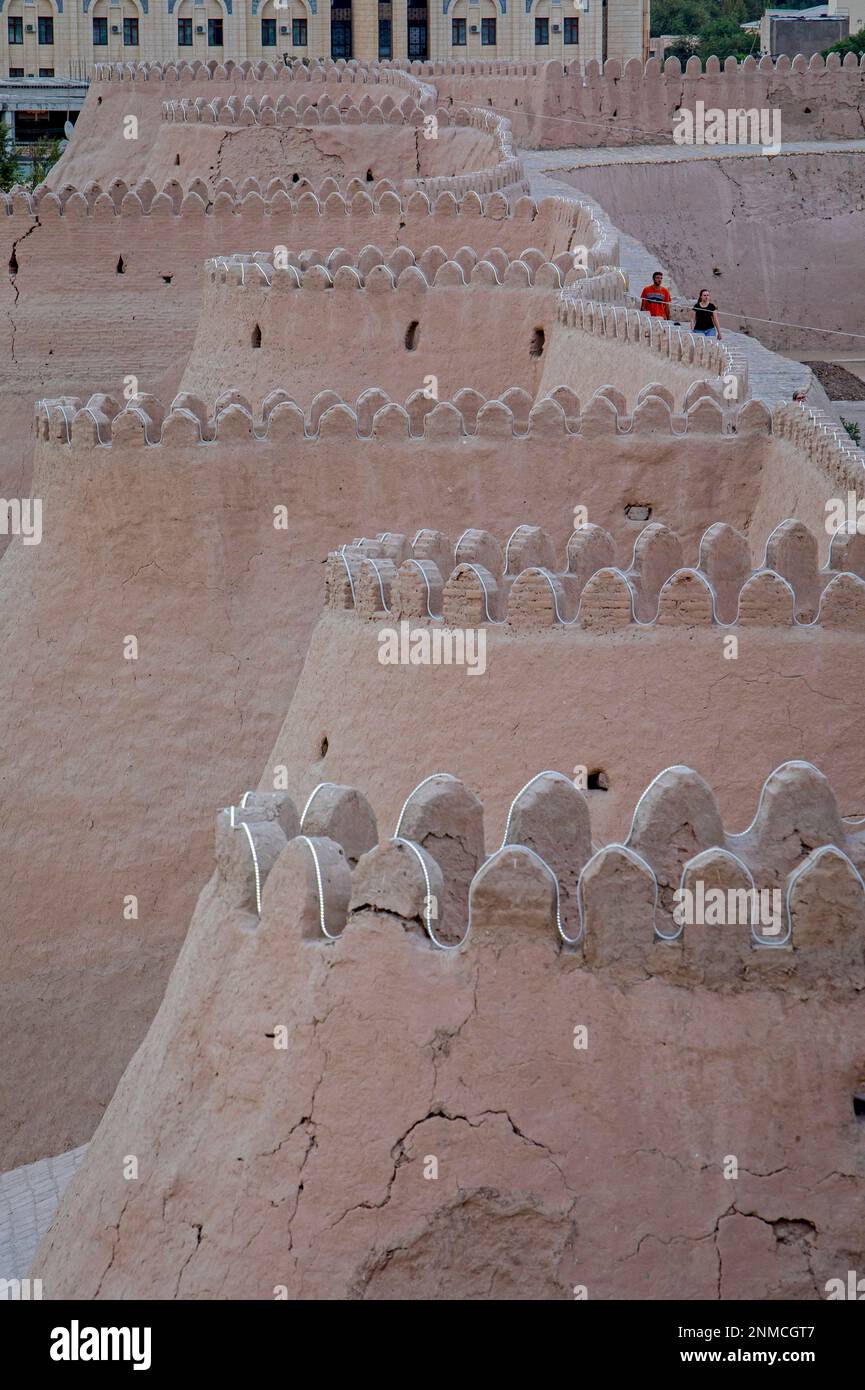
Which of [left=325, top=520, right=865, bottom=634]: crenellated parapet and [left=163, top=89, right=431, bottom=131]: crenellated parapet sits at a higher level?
[left=163, top=89, right=431, bottom=131]: crenellated parapet

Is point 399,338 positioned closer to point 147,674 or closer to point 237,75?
point 147,674

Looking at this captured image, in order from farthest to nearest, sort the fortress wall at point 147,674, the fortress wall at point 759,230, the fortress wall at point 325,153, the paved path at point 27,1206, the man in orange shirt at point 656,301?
the fortress wall at point 759,230
the fortress wall at point 325,153
the man in orange shirt at point 656,301
the fortress wall at point 147,674
the paved path at point 27,1206

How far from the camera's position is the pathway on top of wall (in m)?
16.3

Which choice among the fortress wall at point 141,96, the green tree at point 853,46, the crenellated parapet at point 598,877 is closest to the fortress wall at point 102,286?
the fortress wall at point 141,96

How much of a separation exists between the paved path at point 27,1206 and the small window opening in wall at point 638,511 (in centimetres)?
530

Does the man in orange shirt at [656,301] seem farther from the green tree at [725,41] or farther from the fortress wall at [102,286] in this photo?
the green tree at [725,41]

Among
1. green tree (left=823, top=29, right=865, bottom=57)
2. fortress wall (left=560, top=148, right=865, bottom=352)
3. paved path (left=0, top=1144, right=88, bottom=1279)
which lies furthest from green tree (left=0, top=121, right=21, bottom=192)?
paved path (left=0, top=1144, right=88, bottom=1279)

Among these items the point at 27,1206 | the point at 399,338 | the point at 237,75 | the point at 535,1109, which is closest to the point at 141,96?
the point at 237,75

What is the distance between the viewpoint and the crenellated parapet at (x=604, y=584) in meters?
10.2

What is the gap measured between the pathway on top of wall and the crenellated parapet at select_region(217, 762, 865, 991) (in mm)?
7504

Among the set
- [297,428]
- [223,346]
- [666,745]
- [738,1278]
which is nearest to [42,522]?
[297,428]

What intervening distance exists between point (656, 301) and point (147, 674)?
5.91 meters

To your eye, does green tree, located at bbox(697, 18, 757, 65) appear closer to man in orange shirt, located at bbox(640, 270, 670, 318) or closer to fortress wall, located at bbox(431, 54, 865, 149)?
fortress wall, located at bbox(431, 54, 865, 149)

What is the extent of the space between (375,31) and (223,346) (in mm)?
50884
